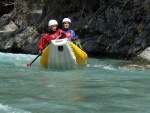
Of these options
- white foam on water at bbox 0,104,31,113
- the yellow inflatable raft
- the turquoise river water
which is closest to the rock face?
Answer: the yellow inflatable raft

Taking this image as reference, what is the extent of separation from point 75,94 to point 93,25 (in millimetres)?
8902

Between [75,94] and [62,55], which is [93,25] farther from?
[75,94]

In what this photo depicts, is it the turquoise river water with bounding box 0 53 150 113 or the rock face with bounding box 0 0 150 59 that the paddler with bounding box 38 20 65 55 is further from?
the rock face with bounding box 0 0 150 59

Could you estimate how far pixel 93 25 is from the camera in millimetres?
13867

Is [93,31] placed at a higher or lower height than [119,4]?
lower

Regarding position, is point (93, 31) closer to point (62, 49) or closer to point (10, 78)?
point (62, 49)

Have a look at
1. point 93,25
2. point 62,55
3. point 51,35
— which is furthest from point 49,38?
point 93,25

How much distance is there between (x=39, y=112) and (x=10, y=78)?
9.47 feet

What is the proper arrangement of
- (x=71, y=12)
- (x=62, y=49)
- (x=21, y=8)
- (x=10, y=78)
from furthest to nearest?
(x=21, y=8)
(x=71, y=12)
(x=62, y=49)
(x=10, y=78)

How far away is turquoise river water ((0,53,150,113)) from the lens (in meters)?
4.29

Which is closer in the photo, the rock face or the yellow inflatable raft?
the yellow inflatable raft

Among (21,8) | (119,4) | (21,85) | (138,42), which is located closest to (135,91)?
(21,85)

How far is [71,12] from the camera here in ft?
50.0

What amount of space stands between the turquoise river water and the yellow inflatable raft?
1.53 metres
